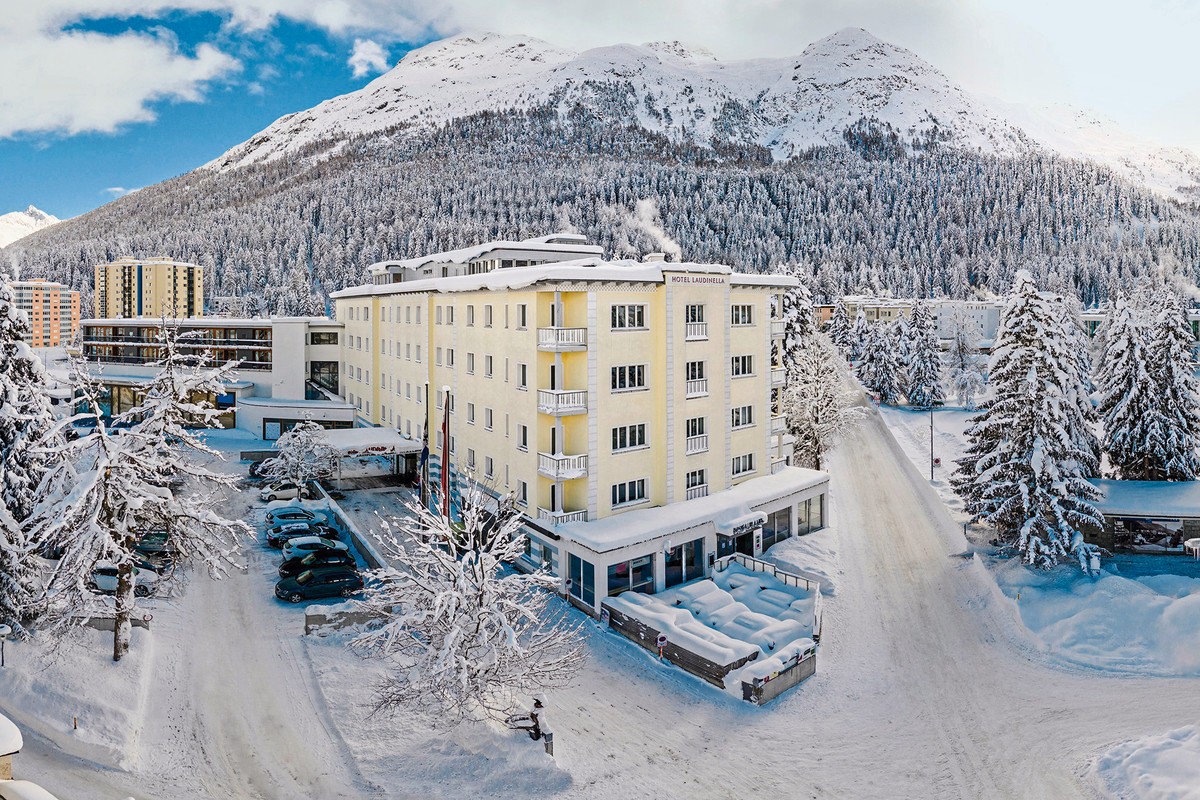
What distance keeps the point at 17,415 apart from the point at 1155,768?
36585 mm

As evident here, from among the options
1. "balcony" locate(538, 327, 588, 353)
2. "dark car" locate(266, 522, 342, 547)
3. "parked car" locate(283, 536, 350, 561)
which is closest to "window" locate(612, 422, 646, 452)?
"balcony" locate(538, 327, 588, 353)

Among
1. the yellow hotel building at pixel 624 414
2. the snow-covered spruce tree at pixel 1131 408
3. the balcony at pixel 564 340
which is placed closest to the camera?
the balcony at pixel 564 340

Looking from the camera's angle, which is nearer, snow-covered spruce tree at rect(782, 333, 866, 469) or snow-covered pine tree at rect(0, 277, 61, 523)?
snow-covered pine tree at rect(0, 277, 61, 523)

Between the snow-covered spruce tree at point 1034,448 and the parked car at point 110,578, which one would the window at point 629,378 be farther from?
the parked car at point 110,578

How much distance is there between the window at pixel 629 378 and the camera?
3350 centimetres

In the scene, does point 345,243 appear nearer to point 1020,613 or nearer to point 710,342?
point 710,342

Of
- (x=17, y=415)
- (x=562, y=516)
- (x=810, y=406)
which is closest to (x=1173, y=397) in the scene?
(x=810, y=406)

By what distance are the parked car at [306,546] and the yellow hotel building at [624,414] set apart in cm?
813

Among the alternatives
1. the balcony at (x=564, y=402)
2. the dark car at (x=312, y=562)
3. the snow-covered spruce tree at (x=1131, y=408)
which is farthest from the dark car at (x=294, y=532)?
the snow-covered spruce tree at (x=1131, y=408)

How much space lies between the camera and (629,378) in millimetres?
34094

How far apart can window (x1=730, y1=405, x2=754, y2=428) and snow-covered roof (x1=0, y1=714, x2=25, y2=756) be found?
33.1 metres

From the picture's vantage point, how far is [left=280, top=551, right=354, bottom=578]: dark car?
103 feet

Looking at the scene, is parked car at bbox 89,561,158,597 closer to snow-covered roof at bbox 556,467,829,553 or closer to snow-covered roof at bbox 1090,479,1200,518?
snow-covered roof at bbox 556,467,829,553

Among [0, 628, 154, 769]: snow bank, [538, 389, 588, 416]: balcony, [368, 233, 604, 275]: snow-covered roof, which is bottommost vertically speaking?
[0, 628, 154, 769]: snow bank
